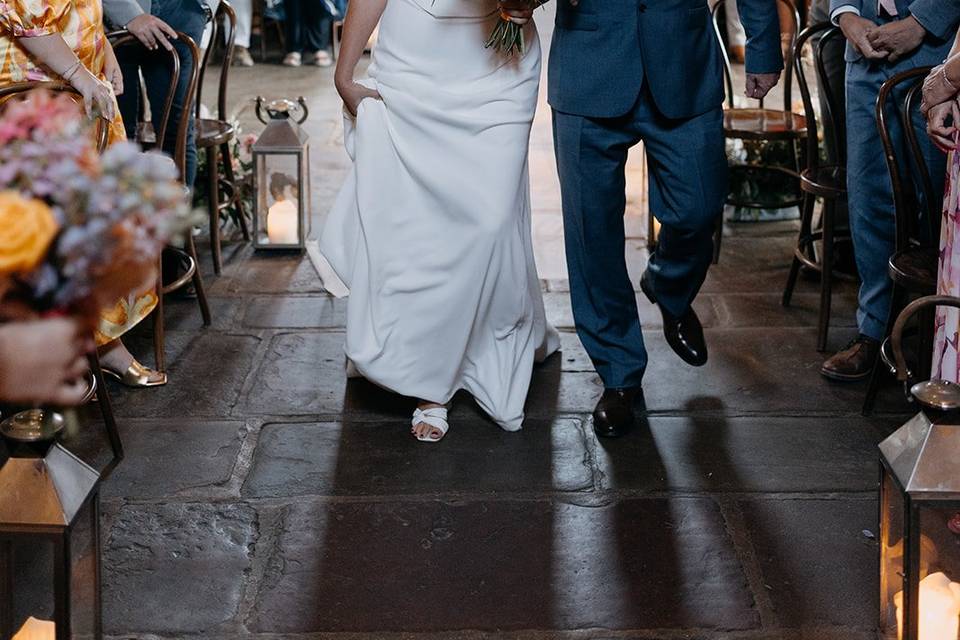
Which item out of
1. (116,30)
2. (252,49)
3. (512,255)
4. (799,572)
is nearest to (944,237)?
(799,572)

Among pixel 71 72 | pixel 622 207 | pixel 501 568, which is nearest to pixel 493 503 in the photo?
pixel 501 568

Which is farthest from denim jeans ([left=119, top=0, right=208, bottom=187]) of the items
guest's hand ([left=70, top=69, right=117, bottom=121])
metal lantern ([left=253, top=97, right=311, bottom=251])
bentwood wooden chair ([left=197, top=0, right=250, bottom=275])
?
guest's hand ([left=70, top=69, right=117, bottom=121])

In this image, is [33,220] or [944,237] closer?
[33,220]

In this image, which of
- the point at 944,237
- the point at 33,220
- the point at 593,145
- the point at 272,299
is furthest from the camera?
the point at 272,299

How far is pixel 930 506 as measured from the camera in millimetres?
2088

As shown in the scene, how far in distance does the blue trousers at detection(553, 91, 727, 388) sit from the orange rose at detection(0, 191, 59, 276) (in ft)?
7.37

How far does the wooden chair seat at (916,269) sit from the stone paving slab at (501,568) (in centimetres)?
80

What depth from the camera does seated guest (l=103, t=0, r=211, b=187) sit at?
14.5 feet

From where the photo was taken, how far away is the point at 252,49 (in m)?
11.3

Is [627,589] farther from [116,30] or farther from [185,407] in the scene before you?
[116,30]

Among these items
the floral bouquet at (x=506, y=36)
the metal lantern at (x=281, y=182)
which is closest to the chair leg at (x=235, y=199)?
the metal lantern at (x=281, y=182)

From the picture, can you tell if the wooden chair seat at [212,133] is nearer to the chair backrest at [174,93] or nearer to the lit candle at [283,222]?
the lit candle at [283,222]

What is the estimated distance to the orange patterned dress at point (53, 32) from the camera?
3.57 meters

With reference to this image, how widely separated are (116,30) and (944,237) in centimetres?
272
